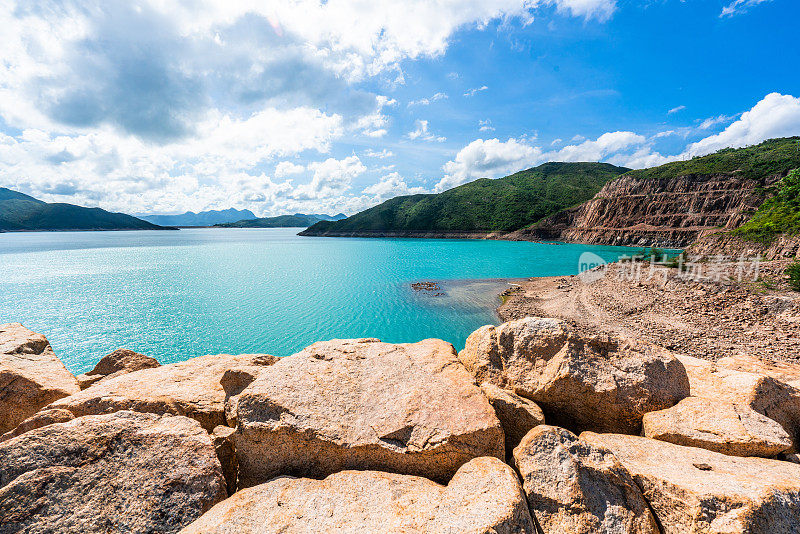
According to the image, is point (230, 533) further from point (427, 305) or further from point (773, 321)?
point (427, 305)

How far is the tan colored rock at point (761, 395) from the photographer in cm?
604

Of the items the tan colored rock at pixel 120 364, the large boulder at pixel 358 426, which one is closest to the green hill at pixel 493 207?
the tan colored rock at pixel 120 364

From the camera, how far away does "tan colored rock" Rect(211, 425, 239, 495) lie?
5.40 m

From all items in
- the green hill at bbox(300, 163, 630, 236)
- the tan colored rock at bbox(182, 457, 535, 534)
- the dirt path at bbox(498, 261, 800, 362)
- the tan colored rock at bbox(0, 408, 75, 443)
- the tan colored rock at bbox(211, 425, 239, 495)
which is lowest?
the dirt path at bbox(498, 261, 800, 362)

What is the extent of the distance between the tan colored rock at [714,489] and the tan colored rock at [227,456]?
21.8 ft

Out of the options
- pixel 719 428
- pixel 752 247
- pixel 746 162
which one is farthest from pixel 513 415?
pixel 746 162

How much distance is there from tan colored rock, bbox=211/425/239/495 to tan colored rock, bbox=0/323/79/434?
5.64 metres

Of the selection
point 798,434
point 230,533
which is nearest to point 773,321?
point 798,434

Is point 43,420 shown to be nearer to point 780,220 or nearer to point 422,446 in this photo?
point 422,446

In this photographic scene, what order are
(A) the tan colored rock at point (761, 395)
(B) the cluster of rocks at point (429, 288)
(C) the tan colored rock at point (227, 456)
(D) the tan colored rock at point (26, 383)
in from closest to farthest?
(C) the tan colored rock at point (227, 456) < (A) the tan colored rock at point (761, 395) < (D) the tan colored rock at point (26, 383) < (B) the cluster of rocks at point (429, 288)

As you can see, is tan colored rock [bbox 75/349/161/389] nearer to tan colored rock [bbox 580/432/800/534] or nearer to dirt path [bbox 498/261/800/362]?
tan colored rock [bbox 580/432/800/534]

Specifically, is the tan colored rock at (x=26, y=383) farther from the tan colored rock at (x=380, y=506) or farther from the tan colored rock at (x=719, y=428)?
the tan colored rock at (x=719, y=428)

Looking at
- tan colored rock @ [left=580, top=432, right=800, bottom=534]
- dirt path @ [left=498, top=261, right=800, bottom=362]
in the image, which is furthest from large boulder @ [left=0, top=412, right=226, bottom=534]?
dirt path @ [left=498, top=261, right=800, bottom=362]

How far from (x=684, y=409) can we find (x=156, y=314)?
41.8 metres
